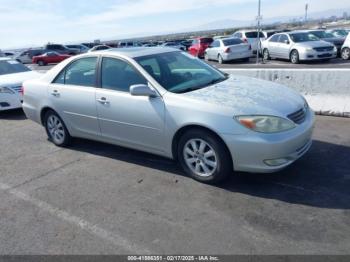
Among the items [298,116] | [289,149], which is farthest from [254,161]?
[298,116]

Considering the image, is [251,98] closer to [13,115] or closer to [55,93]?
[55,93]

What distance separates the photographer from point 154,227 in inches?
141

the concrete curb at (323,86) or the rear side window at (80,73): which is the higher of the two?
the rear side window at (80,73)

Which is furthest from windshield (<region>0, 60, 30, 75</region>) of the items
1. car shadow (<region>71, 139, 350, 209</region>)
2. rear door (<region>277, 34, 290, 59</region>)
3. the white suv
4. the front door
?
the white suv

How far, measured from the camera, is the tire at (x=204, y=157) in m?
Answer: 4.16

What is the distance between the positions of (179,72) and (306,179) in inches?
85.7

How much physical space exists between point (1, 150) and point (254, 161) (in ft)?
15.4

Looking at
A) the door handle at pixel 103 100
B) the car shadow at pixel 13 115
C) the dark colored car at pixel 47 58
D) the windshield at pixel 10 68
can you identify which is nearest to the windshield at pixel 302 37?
the windshield at pixel 10 68

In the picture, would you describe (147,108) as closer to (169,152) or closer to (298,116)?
(169,152)

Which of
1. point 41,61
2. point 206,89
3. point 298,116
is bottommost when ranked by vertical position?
point 41,61

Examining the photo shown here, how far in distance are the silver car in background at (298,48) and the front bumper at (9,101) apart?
13.3 m

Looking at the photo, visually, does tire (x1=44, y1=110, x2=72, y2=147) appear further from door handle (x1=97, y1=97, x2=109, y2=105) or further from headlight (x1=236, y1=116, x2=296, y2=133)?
headlight (x1=236, y1=116, x2=296, y2=133)

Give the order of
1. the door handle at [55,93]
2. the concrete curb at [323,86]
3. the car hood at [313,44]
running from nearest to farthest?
the door handle at [55,93]
the concrete curb at [323,86]
the car hood at [313,44]

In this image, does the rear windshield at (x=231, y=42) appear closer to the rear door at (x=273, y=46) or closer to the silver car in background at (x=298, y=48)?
the silver car in background at (x=298, y=48)
